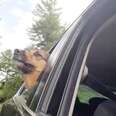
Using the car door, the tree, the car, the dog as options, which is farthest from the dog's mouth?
the tree

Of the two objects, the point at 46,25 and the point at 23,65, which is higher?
the point at 46,25

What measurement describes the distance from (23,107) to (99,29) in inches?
50.7

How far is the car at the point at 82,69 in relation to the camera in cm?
248

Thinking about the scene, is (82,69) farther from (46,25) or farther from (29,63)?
(46,25)

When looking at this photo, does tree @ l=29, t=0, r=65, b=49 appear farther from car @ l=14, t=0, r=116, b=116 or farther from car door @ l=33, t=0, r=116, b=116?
car door @ l=33, t=0, r=116, b=116

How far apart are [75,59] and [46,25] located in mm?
60843

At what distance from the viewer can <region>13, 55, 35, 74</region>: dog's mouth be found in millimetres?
3117

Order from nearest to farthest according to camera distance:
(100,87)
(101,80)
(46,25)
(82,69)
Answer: (82,69), (100,87), (101,80), (46,25)

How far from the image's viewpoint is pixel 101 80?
330cm

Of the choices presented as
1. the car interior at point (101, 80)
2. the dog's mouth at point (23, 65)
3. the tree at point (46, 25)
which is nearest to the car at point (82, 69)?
the car interior at point (101, 80)

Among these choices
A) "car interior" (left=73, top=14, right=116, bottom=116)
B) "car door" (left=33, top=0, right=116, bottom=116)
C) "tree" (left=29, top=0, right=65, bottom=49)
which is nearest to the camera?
"car door" (left=33, top=0, right=116, bottom=116)

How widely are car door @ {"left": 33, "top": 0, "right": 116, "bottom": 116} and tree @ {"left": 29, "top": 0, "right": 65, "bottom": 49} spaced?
57678 mm

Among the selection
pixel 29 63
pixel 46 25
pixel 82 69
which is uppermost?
pixel 46 25

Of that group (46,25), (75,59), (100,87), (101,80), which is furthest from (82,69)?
(46,25)
